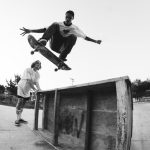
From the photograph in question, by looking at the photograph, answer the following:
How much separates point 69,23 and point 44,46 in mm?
919

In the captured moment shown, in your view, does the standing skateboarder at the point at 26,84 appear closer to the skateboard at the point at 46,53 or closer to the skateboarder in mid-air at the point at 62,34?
the skateboard at the point at 46,53

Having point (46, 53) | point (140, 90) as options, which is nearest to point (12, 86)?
point (140, 90)

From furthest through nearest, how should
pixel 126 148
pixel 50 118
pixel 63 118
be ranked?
pixel 50 118 → pixel 63 118 → pixel 126 148

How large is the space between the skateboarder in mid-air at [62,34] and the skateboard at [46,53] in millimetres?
166

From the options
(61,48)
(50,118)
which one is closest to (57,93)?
(50,118)

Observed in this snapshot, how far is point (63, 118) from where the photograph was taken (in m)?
5.19

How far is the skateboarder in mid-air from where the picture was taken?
5973 millimetres

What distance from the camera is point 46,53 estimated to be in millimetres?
6574

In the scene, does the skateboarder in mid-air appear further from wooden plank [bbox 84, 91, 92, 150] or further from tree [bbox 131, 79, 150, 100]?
tree [bbox 131, 79, 150, 100]

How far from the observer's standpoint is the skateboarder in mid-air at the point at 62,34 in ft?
19.6

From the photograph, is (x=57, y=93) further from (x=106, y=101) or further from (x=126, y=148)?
(x=126, y=148)

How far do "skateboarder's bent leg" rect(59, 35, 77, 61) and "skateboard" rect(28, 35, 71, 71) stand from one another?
269 millimetres

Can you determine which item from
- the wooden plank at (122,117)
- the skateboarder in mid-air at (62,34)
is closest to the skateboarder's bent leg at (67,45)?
the skateboarder in mid-air at (62,34)

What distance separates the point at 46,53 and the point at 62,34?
84cm
